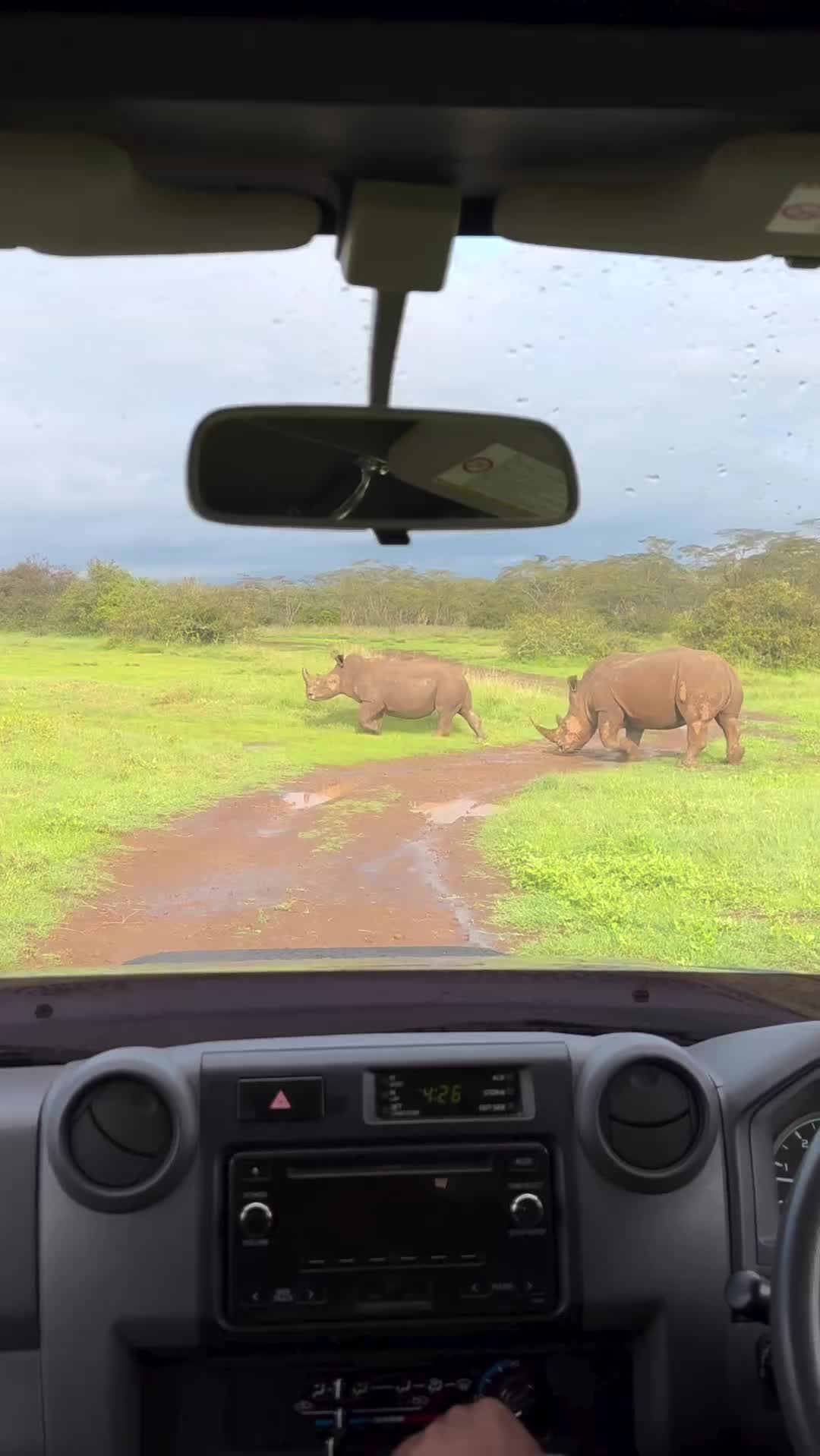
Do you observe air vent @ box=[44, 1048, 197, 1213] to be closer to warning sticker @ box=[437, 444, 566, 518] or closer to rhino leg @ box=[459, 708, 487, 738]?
warning sticker @ box=[437, 444, 566, 518]

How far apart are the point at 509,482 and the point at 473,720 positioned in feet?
4.29

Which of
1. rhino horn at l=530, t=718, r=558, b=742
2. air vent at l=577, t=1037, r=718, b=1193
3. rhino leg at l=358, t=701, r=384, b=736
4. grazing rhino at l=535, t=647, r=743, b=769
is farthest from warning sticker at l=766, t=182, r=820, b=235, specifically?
rhino leg at l=358, t=701, r=384, b=736

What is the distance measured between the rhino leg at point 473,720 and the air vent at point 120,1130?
5.31ft

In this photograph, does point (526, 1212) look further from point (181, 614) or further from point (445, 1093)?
point (181, 614)

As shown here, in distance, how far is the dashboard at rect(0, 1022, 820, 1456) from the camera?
313cm

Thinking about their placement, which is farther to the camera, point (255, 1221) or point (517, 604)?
point (517, 604)

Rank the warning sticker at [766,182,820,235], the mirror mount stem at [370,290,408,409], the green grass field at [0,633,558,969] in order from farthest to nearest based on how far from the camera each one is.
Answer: the green grass field at [0,633,558,969], the mirror mount stem at [370,290,408,409], the warning sticker at [766,182,820,235]

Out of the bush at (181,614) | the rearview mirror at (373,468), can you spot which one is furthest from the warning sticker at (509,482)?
the bush at (181,614)

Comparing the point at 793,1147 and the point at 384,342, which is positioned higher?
the point at 384,342

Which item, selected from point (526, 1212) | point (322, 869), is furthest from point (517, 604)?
point (526, 1212)

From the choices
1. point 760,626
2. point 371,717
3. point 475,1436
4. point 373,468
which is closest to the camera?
point 475,1436

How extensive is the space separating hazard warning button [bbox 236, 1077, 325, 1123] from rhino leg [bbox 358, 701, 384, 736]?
1435 millimetres

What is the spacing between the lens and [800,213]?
2.70m

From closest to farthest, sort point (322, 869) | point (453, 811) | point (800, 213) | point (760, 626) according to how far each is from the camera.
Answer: point (800, 213) < point (322, 869) < point (453, 811) < point (760, 626)
